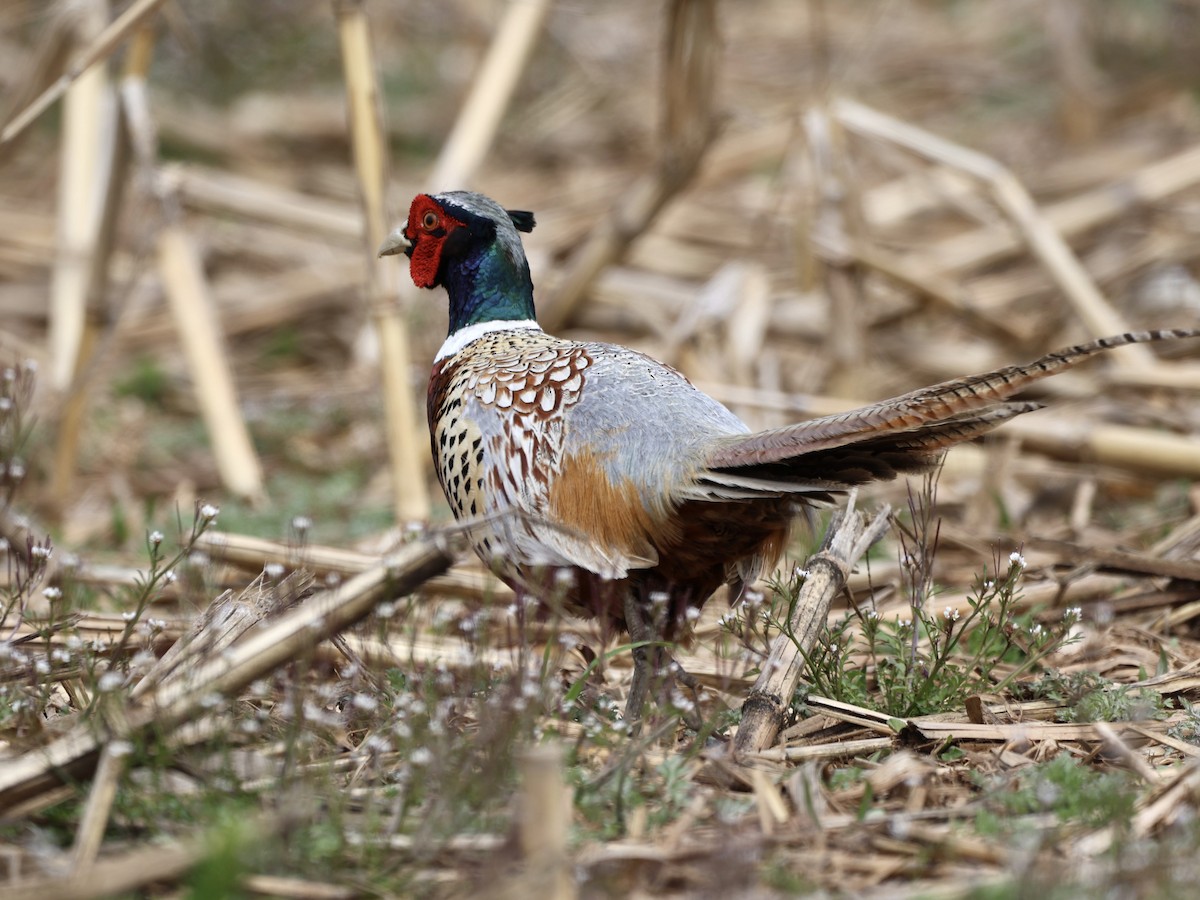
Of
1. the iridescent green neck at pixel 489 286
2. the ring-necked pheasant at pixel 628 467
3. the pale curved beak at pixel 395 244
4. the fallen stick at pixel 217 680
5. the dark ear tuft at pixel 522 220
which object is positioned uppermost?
the dark ear tuft at pixel 522 220

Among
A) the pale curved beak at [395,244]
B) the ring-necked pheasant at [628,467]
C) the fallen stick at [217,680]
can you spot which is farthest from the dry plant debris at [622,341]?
the pale curved beak at [395,244]

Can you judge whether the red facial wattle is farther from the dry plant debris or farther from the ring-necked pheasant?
the dry plant debris

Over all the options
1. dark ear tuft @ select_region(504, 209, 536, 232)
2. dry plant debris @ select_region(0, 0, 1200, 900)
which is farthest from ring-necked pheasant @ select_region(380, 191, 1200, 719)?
dark ear tuft @ select_region(504, 209, 536, 232)

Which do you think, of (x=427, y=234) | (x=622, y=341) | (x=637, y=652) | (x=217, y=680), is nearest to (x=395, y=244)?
(x=427, y=234)

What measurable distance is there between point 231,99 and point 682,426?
23.0 ft

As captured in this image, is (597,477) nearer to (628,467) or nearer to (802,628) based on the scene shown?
(628,467)

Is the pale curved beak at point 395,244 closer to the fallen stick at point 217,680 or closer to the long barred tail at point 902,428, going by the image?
the long barred tail at point 902,428

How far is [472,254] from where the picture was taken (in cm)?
334

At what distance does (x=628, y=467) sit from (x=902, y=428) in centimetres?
65

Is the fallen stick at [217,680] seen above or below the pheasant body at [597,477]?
below

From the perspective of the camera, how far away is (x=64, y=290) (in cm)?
504

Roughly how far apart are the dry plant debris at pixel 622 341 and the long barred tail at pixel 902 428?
28cm

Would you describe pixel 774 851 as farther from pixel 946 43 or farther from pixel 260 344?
pixel 946 43

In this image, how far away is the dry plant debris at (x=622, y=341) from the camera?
207 cm
